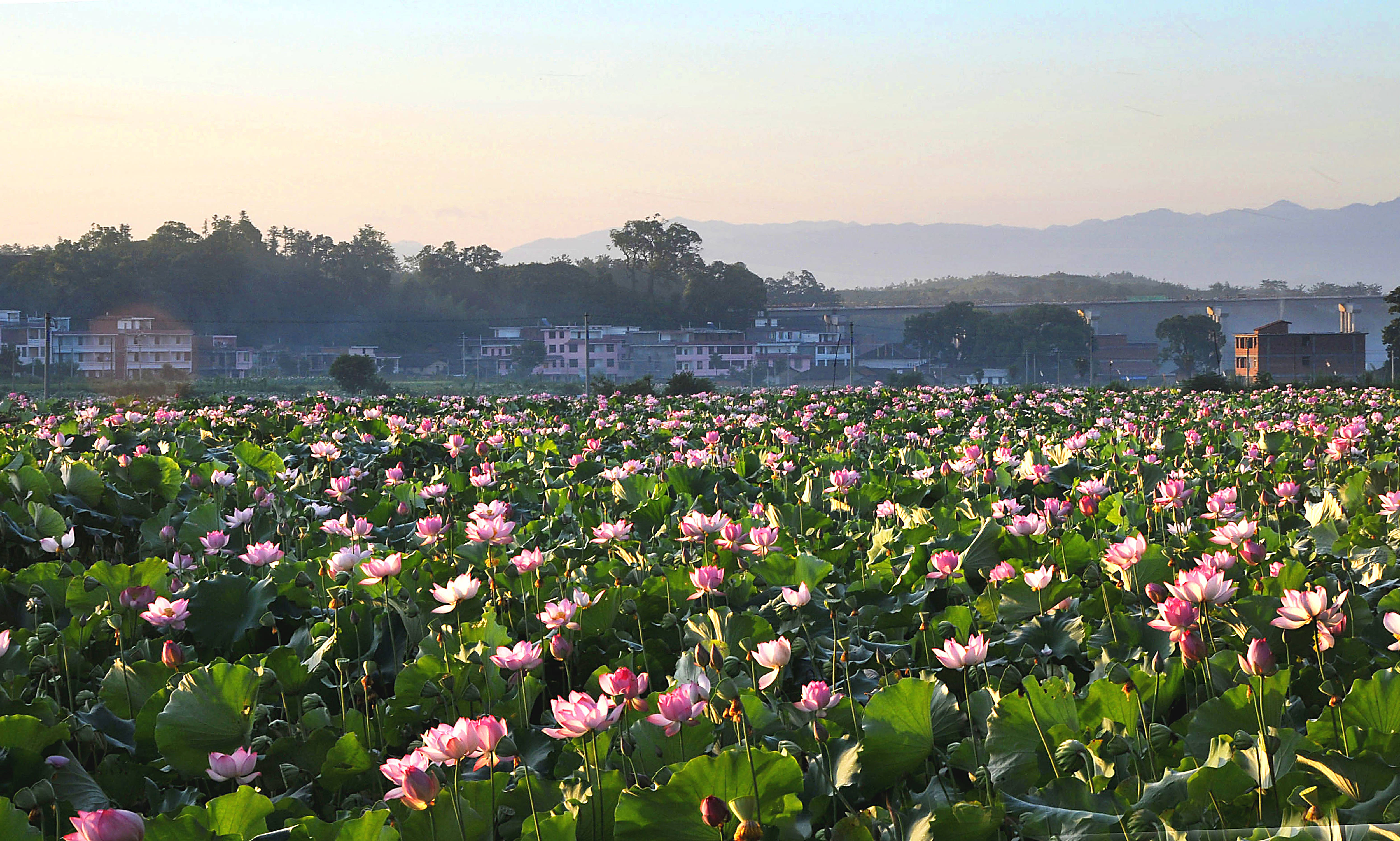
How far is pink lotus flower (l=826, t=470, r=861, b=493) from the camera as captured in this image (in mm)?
5395

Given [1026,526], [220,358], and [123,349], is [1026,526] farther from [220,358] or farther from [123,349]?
[220,358]

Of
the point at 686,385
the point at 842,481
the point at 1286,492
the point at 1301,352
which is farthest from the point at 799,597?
the point at 1301,352

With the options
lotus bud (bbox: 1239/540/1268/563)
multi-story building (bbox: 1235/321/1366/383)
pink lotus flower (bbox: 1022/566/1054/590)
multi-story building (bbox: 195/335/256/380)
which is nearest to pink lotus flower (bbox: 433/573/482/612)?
pink lotus flower (bbox: 1022/566/1054/590)

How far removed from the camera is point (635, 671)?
10.2ft

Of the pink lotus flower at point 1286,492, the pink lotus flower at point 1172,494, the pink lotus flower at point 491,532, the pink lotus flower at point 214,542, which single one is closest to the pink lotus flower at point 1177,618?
the pink lotus flower at point 491,532

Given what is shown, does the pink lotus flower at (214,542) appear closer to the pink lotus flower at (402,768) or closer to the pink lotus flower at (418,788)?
the pink lotus flower at (402,768)

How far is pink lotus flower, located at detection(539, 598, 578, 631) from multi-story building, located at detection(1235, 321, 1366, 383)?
6836 cm

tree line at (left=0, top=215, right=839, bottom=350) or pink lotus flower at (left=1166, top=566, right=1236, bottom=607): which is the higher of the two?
tree line at (left=0, top=215, right=839, bottom=350)

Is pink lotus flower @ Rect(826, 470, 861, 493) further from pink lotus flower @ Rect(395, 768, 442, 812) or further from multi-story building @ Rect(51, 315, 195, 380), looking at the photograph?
multi-story building @ Rect(51, 315, 195, 380)

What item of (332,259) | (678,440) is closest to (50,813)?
(678,440)

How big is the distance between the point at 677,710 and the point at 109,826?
937 mm

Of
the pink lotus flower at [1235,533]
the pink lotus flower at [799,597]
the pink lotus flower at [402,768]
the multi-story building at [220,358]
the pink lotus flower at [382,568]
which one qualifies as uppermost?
the multi-story building at [220,358]

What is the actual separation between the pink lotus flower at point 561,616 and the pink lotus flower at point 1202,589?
4.92 feet

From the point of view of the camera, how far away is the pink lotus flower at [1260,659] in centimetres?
206
